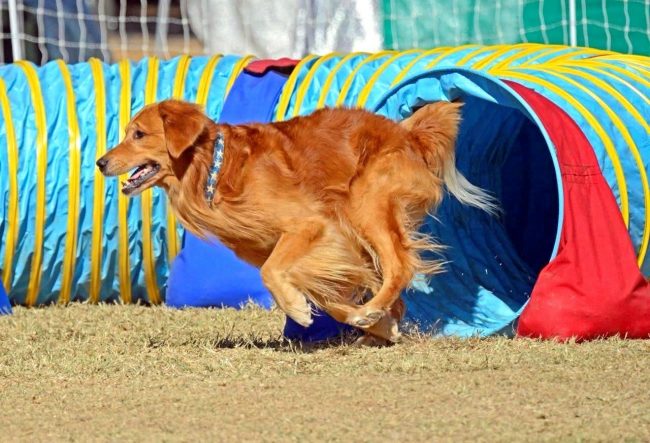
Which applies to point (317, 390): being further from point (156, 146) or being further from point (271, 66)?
point (271, 66)

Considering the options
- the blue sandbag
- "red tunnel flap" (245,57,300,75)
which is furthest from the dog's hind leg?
"red tunnel flap" (245,57,300,75)

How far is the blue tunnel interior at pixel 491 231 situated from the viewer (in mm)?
6418

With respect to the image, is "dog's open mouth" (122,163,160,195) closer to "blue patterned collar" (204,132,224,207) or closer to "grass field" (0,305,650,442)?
"blue patterned collar" (204,132,224,207)

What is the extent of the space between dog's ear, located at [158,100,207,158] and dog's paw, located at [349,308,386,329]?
110cm

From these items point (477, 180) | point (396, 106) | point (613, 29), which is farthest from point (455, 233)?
point (613, 29)

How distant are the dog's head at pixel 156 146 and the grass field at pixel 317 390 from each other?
84 cm

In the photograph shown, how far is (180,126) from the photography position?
5.47 meters

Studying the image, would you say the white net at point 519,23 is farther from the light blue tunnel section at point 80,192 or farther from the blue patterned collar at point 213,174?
the blue patterned collar at point 213,174

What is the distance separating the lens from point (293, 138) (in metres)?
5.75

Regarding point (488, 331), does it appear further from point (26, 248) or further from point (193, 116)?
point (26, 248)

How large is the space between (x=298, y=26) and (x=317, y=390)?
708 cm

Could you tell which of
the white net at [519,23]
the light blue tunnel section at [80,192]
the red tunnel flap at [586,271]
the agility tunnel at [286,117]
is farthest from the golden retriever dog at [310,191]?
the white net at [519,23]

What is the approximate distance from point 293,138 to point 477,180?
64.1 inches

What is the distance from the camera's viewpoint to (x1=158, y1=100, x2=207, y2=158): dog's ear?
545 centimetres
